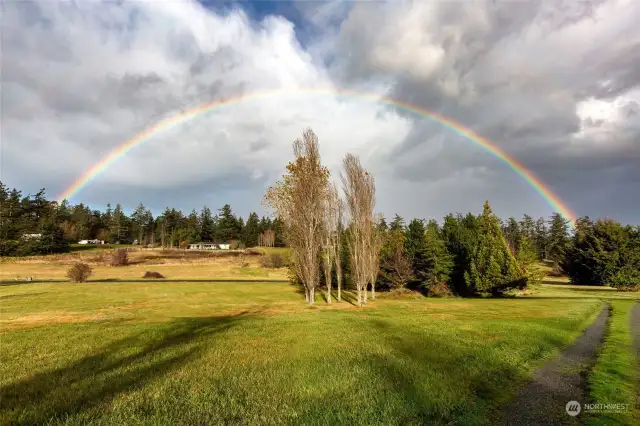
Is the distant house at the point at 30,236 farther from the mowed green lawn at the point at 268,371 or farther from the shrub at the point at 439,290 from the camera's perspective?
the shrub at the point at 439,290

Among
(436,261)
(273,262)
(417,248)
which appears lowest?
Answer: (273,262)

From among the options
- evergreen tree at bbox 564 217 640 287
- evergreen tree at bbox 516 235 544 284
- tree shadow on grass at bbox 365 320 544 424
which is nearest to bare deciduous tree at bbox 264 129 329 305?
tree shadow on grass at bbox 365 320 544 424

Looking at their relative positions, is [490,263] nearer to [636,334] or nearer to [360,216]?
[360,216]

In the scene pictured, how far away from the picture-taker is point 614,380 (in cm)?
935

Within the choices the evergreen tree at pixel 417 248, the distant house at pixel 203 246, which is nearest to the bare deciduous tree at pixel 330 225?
the evergreen tree at pixel 417 248

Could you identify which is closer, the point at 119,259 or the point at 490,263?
the point at 490,263

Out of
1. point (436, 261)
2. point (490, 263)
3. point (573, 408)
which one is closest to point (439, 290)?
point (436, 261)

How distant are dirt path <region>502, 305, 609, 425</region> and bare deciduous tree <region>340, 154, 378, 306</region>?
929 inches

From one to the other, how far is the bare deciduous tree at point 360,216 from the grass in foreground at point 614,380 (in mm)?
22462

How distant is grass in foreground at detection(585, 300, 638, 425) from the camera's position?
282 inches

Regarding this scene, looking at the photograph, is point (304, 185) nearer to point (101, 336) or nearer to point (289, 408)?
point (101, 336)

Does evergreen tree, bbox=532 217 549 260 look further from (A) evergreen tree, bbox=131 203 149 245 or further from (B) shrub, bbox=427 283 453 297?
(A) evergreen tree, bbox=131 203 149 245

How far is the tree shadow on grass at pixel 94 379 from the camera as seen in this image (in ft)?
22.7

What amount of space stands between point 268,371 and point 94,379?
13.6 ft
